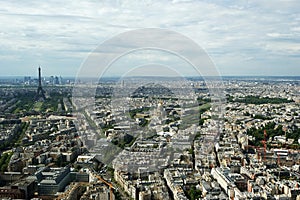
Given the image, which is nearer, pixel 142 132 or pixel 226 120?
pixel 142 132

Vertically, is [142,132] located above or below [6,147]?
above

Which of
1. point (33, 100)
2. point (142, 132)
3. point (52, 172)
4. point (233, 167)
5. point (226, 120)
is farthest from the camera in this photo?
point (33, 100)

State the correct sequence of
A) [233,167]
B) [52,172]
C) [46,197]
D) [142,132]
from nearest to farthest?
[46,197] < [52,172] < [233,167] < [142,132]

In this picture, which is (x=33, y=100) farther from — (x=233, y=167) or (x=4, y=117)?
(x=233, y=167)

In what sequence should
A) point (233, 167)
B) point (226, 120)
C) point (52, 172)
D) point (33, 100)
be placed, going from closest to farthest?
1. point (52, 172)
2. point (233, 167)
3. point (226, 120)
4. point (33, 100)

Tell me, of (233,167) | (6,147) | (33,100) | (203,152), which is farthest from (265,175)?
(33,100)

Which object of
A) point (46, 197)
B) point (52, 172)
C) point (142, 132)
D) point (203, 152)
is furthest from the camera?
point (142, 132)

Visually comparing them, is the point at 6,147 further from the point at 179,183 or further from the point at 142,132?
the point at 179,183

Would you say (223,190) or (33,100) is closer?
(223,190)

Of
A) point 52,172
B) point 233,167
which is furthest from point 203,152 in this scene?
point 52,172
